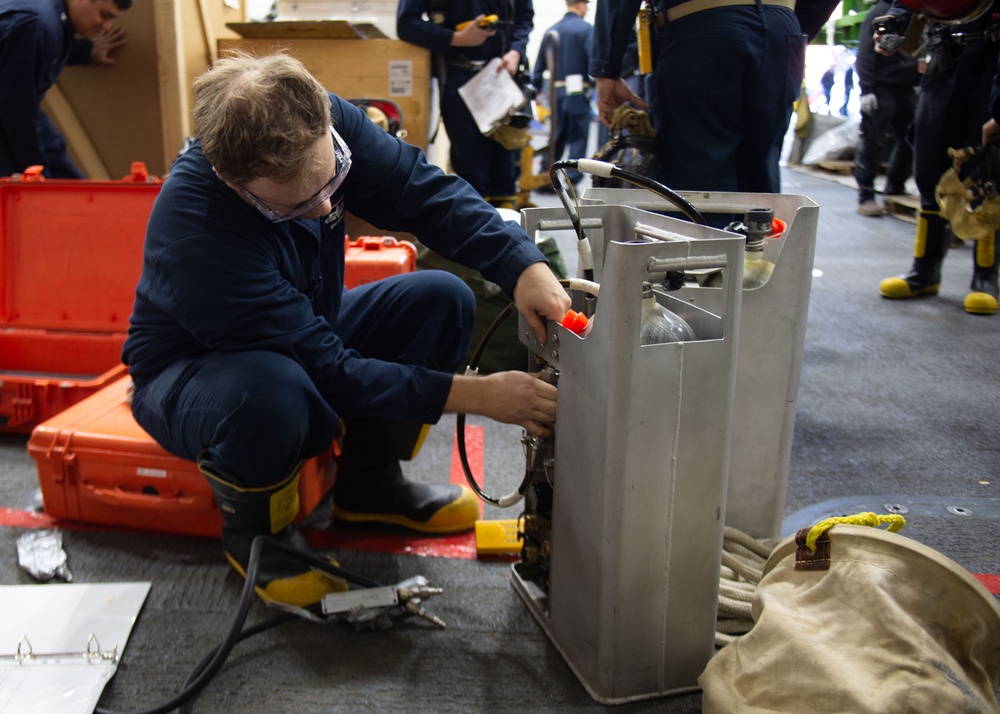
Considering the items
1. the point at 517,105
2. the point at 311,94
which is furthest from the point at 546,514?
the point at 517,105

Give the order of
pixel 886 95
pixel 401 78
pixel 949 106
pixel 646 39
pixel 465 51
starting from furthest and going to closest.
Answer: pixel 886 95 → pixel 401 78 → pixel 465 51 → pixel 949 106 → pixel 646 39

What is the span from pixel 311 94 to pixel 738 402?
91 centimetres

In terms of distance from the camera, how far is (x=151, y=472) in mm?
1637

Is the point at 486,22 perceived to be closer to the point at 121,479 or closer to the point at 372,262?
the point at 372,262

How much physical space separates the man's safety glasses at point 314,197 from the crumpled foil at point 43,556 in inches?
32.9

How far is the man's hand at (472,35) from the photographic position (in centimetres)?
347

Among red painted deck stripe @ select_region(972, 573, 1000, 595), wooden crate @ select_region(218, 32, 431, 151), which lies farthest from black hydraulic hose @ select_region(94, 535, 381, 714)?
wooden crate @ select_region(218, 32, 431, 151)

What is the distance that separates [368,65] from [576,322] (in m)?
3.09

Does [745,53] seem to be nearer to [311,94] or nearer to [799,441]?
[799,441]

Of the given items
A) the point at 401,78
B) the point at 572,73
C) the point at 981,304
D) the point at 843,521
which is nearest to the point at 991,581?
the point at 843,521

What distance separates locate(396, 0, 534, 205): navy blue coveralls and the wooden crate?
187 millimetres

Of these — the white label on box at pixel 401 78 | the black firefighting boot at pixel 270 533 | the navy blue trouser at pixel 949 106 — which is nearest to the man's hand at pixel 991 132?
the navy blue trouser at pixel 949 106

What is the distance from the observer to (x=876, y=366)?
275 cm

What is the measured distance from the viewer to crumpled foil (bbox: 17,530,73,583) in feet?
5.15
